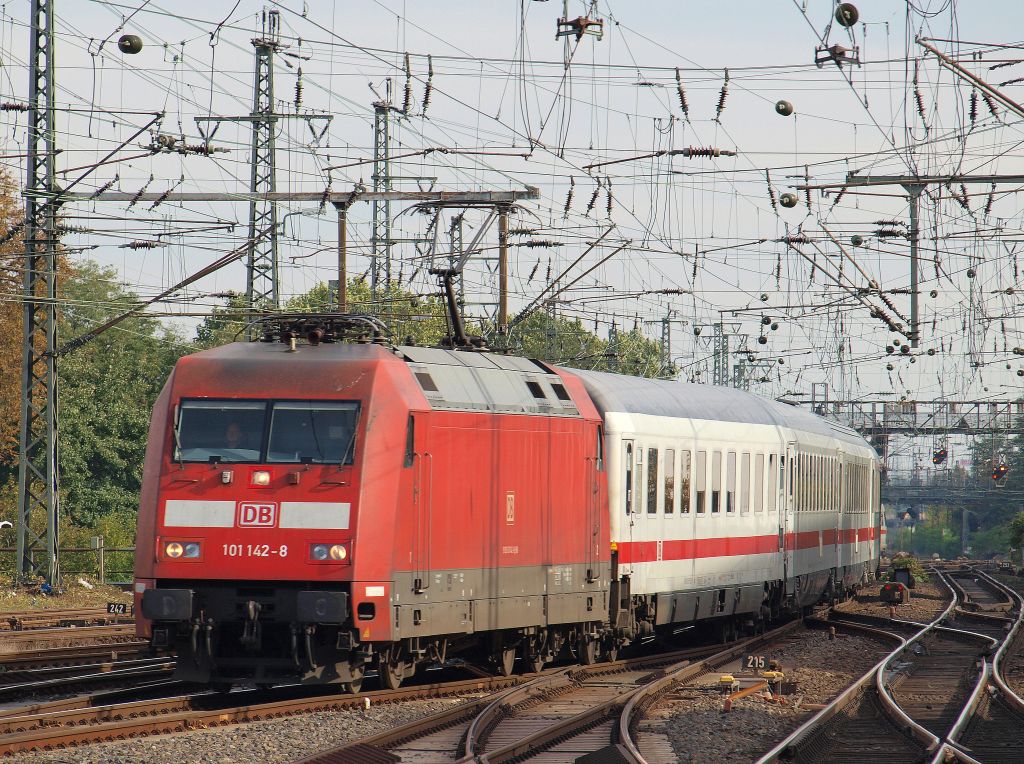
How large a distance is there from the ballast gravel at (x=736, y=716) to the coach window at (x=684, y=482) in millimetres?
2533

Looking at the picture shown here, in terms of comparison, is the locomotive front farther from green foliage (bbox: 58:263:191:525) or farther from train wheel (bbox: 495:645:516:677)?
green foliage (bbox: 58:263:191:525)

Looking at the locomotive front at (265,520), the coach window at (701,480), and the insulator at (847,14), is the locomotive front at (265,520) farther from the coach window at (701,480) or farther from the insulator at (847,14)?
the coach window at (701,480)

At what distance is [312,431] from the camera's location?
14.9m

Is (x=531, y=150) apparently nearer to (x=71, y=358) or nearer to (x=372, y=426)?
(x=372, y=426)

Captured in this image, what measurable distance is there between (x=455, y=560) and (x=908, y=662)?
8918mm

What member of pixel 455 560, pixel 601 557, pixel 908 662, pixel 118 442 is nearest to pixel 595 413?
pixel 601 557

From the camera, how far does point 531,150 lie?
23.3 meters

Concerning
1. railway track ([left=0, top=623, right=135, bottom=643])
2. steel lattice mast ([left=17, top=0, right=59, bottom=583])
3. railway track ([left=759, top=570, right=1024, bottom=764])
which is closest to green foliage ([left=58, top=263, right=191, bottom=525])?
steel lattice mast ([left=17, top=0, right=59, bottom=583])

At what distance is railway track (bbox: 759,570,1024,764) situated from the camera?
1298cm

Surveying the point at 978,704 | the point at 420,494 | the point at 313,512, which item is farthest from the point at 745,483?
the point at 313,512

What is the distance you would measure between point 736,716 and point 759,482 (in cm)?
1032

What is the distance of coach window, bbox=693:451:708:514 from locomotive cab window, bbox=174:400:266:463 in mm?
9278

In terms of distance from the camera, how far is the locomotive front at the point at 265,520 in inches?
566

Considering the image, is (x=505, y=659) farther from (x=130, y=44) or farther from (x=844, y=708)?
(x=130, y=44)
